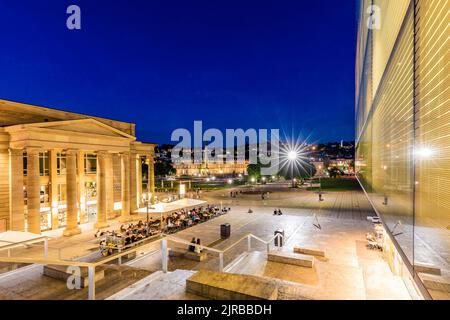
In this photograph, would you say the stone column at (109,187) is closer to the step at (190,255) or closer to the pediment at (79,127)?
the pediment at (79,127)

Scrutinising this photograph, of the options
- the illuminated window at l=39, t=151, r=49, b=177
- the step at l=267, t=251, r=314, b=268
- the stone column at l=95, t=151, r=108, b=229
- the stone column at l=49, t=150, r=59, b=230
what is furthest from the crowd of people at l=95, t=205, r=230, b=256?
the illuminated window at l=39, t=151, r=49, b=177

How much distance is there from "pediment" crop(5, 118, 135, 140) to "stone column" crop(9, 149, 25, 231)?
89.8 inches

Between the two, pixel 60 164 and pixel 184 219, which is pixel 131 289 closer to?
pixel 184 219

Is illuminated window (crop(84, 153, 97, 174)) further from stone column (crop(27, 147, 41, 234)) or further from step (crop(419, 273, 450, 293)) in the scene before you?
step (crop(419, 273, 450, 293))

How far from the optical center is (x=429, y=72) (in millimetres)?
3248

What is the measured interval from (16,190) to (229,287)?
20.0 m

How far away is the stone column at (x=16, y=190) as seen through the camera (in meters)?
17.3

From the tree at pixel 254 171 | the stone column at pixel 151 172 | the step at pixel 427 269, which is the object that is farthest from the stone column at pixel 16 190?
the tree at pixel 254 171

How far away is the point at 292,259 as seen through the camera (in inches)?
347

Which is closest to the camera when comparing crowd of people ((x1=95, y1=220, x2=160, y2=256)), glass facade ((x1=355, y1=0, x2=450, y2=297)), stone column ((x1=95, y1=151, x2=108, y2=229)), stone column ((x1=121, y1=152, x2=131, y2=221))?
glass facade ((x1=355, y1=0, x2=450, y2=297))

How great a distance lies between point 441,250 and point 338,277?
4.89 metres

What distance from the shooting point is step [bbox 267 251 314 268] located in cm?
868
